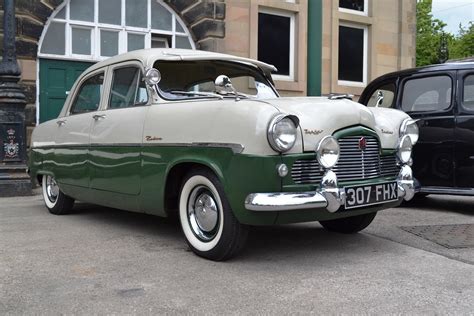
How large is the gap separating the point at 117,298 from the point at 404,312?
5.73 ft

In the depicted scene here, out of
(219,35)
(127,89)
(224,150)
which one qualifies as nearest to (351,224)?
(224,150)

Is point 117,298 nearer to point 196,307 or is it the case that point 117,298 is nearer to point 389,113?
point 196,307

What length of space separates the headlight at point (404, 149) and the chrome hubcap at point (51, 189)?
4065 millimetres

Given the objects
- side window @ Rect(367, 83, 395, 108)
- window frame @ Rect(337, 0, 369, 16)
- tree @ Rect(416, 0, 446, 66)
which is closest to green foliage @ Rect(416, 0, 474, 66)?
tree @ Rect(416, 0, 446, 66)

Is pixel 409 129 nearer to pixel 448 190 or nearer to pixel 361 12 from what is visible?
pixel 448 190

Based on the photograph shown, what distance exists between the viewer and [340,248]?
4660mm

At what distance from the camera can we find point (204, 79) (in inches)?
207

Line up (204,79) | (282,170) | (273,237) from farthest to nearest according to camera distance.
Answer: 1. (204,79)
2. (273,237)
3. (282,170)

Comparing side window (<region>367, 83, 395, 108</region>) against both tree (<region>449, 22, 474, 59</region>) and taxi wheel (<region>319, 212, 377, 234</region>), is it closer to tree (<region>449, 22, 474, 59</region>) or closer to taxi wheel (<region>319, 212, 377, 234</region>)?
taxi wheel (<region>319, 212, 377, 234</region>)

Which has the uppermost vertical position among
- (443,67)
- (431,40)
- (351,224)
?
(431,40)

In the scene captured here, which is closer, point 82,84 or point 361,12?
point 82,84

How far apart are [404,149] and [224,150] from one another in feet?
5.69

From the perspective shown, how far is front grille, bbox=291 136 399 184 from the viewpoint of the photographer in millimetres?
3863

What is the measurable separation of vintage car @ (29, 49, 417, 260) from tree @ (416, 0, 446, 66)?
35580 mm
